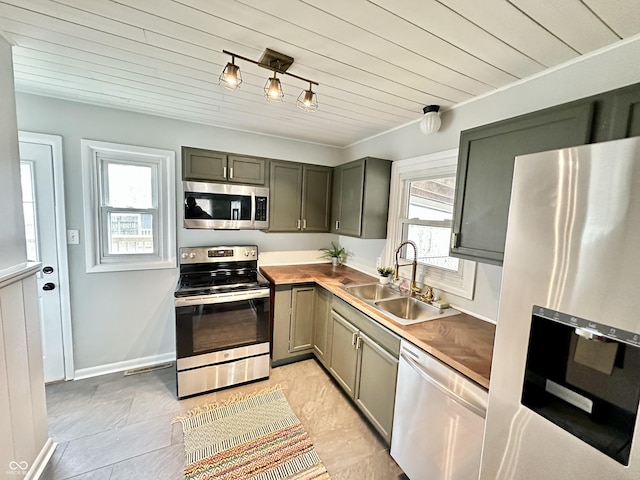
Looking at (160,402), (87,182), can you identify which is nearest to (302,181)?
(87,182)

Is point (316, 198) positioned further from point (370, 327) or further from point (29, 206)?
point (29, 206)

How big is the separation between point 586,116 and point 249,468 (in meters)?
2.50

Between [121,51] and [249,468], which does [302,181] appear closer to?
[121,51]

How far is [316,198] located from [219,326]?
165 cm

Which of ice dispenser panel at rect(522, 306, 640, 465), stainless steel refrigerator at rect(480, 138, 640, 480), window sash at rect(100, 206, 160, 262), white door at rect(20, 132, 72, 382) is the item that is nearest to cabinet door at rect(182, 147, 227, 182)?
window sash at rect(100, 206, 160, 262)

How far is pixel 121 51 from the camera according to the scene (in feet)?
4.60

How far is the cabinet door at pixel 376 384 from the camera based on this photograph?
1.65 meters

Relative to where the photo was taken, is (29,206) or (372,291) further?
(372,291)

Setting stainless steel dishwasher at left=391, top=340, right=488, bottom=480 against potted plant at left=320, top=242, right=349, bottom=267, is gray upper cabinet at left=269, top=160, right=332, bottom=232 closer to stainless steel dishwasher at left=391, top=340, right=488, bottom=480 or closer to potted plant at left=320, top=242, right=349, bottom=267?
potted plant at left=320, top=242, right=349, bottom=267

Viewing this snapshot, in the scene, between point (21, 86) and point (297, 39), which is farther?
point (21, 86)

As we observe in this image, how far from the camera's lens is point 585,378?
30.5 inches

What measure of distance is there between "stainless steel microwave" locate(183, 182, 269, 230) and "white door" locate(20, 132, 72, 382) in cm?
103

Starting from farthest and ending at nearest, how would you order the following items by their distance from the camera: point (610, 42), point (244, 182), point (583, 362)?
→ point (244, 182) < point (610, 42) < point (583, 362)

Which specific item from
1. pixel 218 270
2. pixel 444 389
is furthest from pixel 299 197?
pixel 444 389
